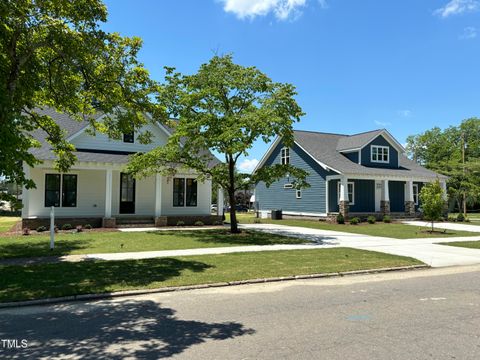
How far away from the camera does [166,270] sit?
383 inches

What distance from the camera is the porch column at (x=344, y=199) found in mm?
28016

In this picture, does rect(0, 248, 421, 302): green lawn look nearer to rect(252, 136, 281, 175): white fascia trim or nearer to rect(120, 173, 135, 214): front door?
rect(120, 173, 135, 214): front door

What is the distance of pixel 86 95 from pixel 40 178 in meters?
10.2

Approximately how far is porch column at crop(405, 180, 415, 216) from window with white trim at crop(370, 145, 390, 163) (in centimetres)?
283

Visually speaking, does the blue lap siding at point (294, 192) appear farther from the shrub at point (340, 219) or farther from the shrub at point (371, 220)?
the shrub at point (371, 220)

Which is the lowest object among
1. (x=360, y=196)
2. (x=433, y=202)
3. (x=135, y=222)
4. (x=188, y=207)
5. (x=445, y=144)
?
(x=135, y=222)

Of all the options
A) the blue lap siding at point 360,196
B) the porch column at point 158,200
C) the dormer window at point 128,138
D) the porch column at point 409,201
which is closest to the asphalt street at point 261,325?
the porch column at point 158,200

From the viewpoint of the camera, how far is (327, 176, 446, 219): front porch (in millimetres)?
29130

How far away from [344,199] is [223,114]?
13666 mm

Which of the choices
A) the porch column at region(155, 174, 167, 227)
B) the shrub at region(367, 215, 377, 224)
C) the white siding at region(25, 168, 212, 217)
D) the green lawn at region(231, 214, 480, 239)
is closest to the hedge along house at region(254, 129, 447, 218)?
the shrub at region(367, 215, 377, 224)

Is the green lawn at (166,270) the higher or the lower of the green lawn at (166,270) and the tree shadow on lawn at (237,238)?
the lower

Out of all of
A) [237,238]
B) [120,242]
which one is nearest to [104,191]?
[120,242]

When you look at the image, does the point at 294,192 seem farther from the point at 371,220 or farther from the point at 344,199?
the point at 371,220

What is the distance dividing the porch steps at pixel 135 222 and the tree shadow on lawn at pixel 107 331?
48.5 feet
